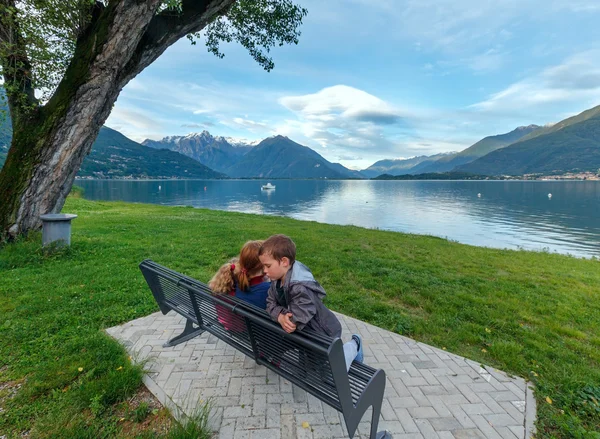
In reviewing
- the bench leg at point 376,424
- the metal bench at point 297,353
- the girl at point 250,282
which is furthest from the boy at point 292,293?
the girl at point 250,282

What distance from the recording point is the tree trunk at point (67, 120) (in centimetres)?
647

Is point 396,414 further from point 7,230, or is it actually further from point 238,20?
point 238,20

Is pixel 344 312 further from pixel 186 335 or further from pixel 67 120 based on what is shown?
pixel 67 120

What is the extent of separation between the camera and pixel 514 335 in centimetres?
448

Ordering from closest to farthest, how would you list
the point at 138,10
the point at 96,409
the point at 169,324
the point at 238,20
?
the point at 96,409 → the point at 169,324 → the point at 138,10 → the point at 238,20

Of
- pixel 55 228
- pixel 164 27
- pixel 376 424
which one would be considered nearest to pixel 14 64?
pixel 164 27

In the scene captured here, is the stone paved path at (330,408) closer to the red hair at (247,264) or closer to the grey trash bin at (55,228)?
the red hair at (247,264)

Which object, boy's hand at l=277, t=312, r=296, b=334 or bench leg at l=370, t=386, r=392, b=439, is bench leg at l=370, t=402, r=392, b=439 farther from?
boy's hand at l=277, t=312, r=296, b=334

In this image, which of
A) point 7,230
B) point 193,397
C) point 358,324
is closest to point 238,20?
point 7,230

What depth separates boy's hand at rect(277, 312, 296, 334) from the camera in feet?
7.39

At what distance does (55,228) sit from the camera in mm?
7098

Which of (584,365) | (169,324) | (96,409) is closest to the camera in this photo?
(96,409)

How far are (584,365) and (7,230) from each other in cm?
1122

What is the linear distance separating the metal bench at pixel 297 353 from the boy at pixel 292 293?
107 millimetres
